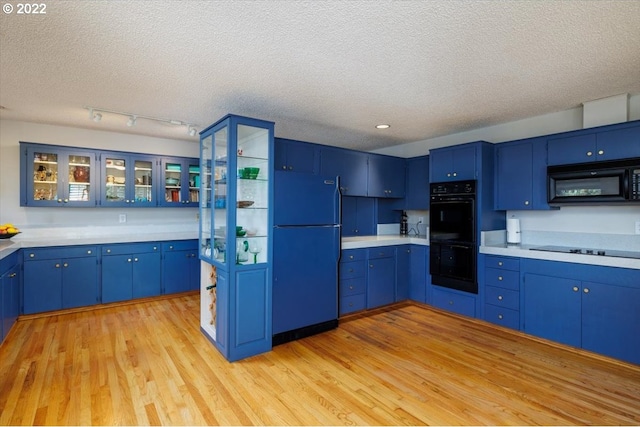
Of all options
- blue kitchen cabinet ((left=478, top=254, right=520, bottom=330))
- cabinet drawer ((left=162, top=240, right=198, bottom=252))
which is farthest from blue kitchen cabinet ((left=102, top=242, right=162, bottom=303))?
blue kitchen cabinet ((left=478, top=254, right=520, bottom=330))

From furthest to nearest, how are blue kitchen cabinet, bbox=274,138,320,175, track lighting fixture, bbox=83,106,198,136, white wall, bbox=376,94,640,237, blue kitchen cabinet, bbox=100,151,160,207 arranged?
1. blue kitchen cabinet, bbox=100,151,160,207
2. blue kitchen cabinet, bbox=274,138,320,175
3. track lighting fixture, bbox=83,106,198,136
4. white wall, bbox=376,94,640,237

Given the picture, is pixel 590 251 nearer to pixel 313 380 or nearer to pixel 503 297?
pixel 503 297

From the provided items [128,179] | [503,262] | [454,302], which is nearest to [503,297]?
[503,262]

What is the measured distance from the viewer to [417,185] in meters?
4.92

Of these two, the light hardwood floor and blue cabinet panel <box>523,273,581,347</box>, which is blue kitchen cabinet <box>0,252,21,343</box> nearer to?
the light hardwood floor

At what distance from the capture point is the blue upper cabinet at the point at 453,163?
3969 mm

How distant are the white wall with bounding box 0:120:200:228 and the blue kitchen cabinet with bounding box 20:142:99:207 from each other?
23 cm

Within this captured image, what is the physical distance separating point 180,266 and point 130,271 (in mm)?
660

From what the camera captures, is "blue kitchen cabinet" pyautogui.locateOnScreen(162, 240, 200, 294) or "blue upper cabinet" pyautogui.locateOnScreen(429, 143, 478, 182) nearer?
"blue upper cabinet" pyautogui.locateOnScreen(429, 143, 478, 182)

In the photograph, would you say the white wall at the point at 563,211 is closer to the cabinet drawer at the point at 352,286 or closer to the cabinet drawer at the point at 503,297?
the cabinet drawer at the point at 503,297

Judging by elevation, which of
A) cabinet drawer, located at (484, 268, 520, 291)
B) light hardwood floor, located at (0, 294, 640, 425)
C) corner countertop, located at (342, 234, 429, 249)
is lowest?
light hardwood floor, located at (0, 294, 640, 425)

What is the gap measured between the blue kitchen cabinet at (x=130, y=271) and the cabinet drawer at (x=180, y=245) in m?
0.11

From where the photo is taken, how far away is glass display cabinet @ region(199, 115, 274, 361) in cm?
292

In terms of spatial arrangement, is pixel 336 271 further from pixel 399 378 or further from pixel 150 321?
pixel 150 321
